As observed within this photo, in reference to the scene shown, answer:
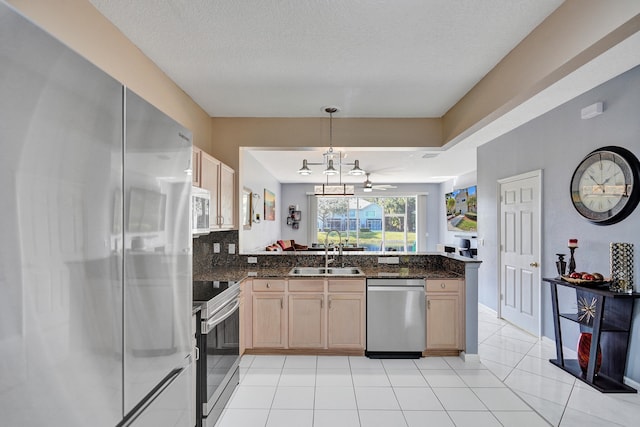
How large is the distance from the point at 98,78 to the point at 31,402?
707 millimetres

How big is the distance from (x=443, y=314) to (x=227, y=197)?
262 centimetres

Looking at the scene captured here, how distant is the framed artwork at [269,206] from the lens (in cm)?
774

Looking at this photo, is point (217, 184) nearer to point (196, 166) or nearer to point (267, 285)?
point (196, 166)

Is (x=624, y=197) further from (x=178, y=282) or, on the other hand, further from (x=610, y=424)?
(x=178, y=282)

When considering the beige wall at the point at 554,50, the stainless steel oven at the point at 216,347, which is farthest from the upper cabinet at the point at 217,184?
the beige wall at the point at 554,50

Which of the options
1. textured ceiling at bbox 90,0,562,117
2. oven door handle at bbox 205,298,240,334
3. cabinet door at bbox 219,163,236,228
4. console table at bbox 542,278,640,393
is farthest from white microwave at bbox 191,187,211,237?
console table at bbox 542,278,640,393

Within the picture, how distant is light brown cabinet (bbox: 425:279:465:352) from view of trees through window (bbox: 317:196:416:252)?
7.37 metres

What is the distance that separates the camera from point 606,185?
3.14 meters

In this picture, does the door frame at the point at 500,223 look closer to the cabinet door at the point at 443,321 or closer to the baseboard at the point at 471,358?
the baseboard at the point at 471,358

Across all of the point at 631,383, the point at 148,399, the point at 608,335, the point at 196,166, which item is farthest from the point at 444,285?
the point at 148,399

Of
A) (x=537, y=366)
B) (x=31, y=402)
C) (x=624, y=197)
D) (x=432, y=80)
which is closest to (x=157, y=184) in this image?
(x=31, y=402)

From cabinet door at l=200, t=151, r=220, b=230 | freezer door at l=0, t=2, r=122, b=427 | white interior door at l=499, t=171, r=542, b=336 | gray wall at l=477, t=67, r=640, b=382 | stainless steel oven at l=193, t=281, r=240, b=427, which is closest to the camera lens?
freezer door at l=0, t=2, r=122, b=427

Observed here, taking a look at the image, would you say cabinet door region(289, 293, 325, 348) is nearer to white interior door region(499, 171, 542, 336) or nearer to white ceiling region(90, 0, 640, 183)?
white ceiling region(90, 0, 640, 183)

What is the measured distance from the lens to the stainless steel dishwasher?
11.7 feet
